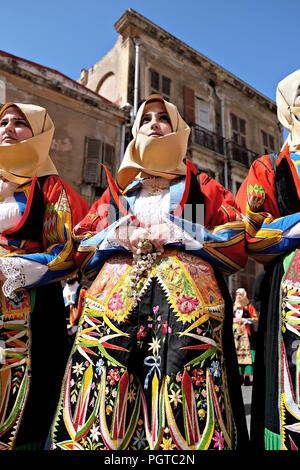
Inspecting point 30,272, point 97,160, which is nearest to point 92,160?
point 97,160

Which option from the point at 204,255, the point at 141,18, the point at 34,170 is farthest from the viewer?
the point at 141,18

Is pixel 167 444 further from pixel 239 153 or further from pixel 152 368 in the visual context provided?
pixel 239 153

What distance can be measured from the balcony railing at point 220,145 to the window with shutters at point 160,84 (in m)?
1.61

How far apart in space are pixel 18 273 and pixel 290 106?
1.90 meters

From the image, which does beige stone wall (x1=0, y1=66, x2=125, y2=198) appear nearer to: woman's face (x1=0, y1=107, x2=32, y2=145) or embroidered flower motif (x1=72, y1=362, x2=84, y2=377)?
woman's face (x1=0, y1=107, x2=32, y2=145)

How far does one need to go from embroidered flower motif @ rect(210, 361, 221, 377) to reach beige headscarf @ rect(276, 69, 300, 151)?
1.41 meters

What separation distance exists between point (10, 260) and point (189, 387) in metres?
1.11

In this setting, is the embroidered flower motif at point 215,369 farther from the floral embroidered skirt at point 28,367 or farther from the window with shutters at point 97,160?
the window with shutters at point 97,160

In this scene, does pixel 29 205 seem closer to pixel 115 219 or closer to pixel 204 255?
pixel 115 219

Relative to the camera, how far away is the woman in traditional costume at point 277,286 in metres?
1.82

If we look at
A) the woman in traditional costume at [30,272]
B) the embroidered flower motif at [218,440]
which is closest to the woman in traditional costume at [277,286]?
the embroidered flower motif at [218,440]

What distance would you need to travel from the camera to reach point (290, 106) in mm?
2400

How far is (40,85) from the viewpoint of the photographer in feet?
36.4
